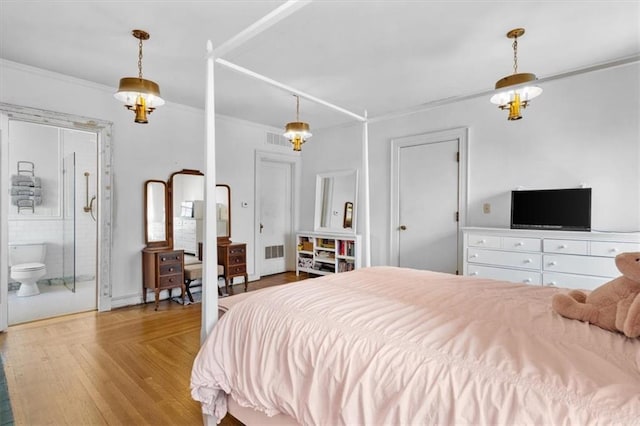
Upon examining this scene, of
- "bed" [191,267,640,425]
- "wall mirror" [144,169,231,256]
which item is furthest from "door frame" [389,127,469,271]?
"wall mirror" [144,169,231,256]

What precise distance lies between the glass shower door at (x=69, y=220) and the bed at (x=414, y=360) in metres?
4.64

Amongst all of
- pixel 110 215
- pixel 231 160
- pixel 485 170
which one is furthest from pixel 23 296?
pixel 485 170

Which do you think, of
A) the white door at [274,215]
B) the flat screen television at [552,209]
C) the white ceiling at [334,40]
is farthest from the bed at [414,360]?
the white door at [274,215]

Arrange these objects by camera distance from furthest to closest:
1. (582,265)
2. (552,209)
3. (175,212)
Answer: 1. (175,212)
2. (552,209)
3. (582,265)

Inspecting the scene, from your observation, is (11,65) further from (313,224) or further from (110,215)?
(313,224)

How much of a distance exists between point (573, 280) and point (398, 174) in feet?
7.68

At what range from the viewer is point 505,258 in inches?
125

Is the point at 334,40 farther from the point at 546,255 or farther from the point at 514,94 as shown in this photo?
the point at 546,255

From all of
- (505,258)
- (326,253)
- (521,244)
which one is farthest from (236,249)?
(521,244)

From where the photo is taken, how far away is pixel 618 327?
3.60 feet

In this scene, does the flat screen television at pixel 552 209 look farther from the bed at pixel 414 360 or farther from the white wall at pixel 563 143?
the bed at pixel 414 360

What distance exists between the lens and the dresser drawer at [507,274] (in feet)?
9.96

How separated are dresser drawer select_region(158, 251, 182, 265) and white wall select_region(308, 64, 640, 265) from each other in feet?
11.3

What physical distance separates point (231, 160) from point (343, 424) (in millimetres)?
4217
